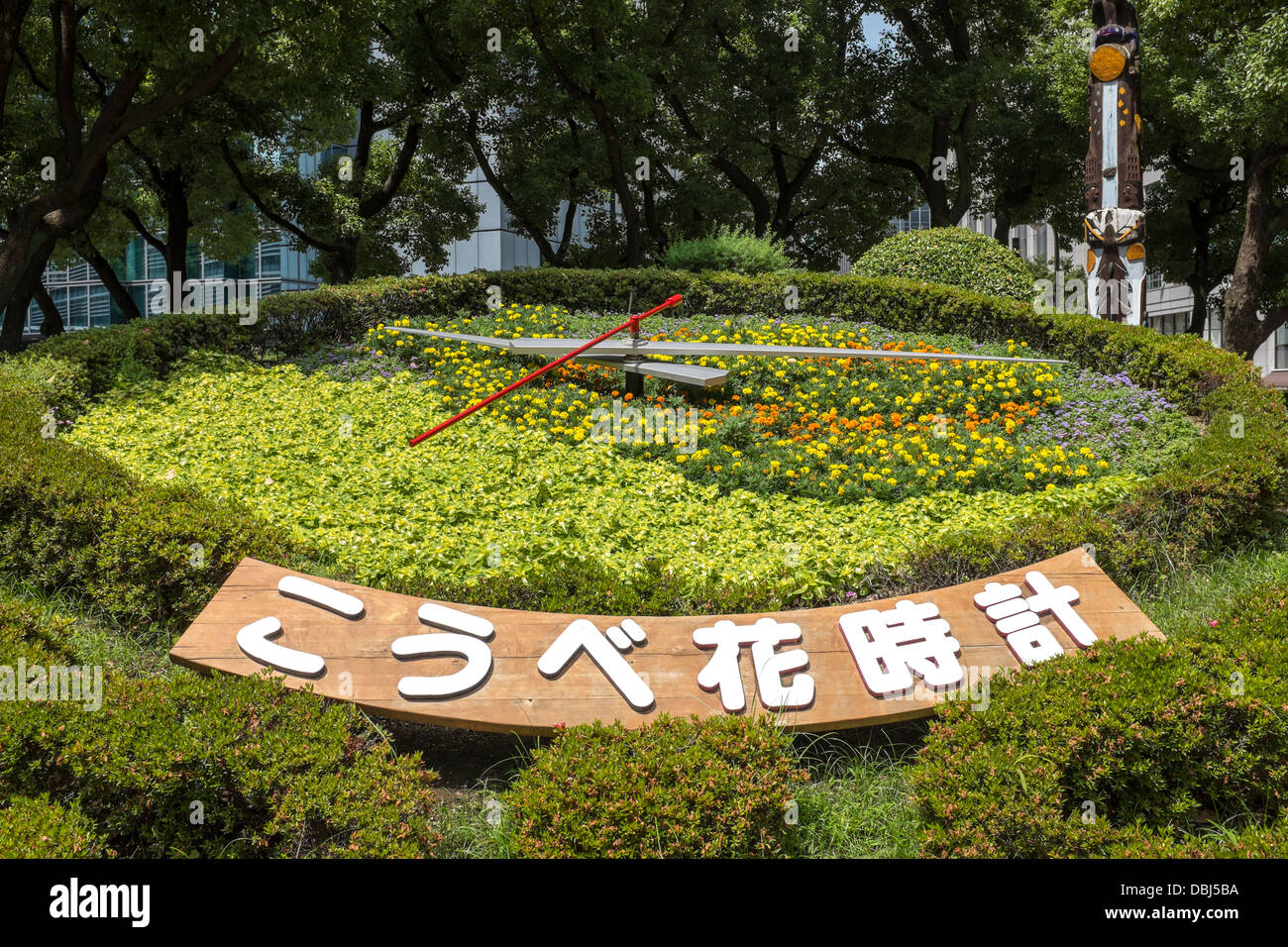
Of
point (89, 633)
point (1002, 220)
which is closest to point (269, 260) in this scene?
point (1002, 220)

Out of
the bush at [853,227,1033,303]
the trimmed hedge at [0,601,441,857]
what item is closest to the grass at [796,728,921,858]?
the trimmed hedge at [0,601,441,857]

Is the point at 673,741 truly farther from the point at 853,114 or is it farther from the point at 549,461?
the point at 853,114

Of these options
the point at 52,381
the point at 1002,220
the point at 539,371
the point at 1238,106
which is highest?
the point at 1238,106

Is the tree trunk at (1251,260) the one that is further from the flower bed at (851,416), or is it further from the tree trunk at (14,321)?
the tree trunk at (14,321)

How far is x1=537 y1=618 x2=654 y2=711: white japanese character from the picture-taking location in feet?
13.0

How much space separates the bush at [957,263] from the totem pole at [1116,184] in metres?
1.06

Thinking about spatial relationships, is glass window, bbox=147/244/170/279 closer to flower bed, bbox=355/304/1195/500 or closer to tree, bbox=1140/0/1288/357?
flower bed, bbox=355/304/1195/500

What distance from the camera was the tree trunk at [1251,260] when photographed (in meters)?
15.2

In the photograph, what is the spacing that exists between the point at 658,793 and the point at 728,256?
37.2ft

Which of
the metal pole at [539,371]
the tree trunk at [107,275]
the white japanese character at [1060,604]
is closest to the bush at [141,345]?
the metal pole at [539,371]

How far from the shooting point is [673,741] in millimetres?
3346

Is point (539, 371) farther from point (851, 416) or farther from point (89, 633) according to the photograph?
point (851, 416)

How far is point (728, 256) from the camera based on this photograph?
44.8 ft

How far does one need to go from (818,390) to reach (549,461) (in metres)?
2.70
